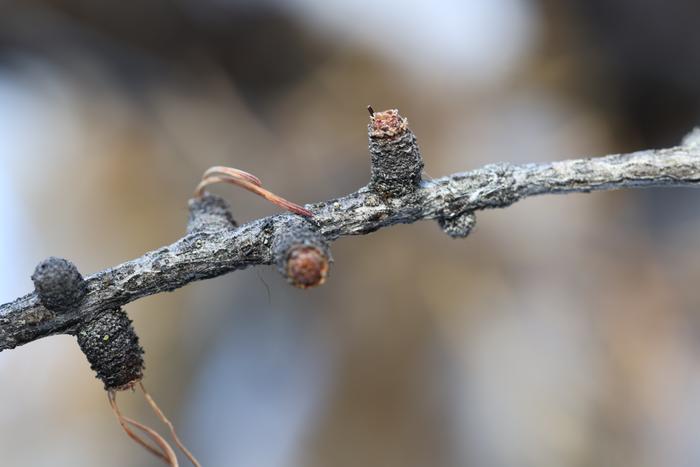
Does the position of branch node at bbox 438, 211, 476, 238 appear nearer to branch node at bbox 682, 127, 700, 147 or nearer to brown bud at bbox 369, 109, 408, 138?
brown bud at bbox 369, 109, 408, 138

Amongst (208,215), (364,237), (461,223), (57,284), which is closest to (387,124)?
(461,223)

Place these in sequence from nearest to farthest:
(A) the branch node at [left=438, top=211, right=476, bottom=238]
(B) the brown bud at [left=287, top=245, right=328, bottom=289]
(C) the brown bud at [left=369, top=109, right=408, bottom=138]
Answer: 1. (B) the brown bud at [left=287, top=245, right=328, bottom=289]
2. (C) the brown bud at [left=369, top=109, right=408, bottom=138]
3. (A) the branch node at [left=438, top=211, right=476, bottom=238]

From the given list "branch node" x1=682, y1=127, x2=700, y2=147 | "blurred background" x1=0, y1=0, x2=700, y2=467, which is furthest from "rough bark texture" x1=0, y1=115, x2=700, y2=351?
"blurred background" x1=0, y1=0, x2=700, y2=467

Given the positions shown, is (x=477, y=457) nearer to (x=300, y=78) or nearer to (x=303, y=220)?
(x=303, y=220)

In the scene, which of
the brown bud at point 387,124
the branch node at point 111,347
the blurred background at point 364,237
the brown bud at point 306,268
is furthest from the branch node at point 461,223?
the blurred background at point 364,237

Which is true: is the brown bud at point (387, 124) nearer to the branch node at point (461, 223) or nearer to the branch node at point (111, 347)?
the branch node at point (461, 223)

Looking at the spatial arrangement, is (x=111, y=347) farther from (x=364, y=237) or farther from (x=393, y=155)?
(x=364, y=237)

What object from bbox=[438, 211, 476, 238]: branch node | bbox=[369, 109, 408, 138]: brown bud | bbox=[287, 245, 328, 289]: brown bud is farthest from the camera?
bbox=[438, 211, 476, 238]: branch node
